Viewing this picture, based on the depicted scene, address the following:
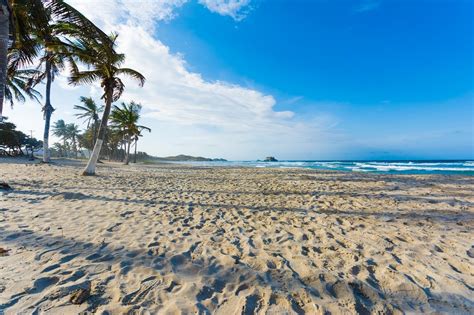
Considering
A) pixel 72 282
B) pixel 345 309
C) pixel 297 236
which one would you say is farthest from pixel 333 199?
pixel 72 282

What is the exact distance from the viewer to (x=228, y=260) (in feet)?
9.33

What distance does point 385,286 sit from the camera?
92.3 inches

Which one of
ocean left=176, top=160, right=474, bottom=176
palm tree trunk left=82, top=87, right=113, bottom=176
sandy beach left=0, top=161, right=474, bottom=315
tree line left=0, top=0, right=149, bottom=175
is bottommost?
sandy beach left=0, top=161, right=474, bottom=315

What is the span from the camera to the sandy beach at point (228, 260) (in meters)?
2.02

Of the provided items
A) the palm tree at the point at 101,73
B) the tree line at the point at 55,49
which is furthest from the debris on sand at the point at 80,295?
the palm tree at the point at 101,73

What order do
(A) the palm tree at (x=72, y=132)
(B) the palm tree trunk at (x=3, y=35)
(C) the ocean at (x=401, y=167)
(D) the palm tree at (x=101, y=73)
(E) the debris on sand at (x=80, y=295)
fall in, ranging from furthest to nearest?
(A) the palm tree at (x=72, y=132) → (C) the ocean at (x=401, y=167) → (D) the palm tree at (x=101, y=73) → (B) the palm tree trunk at (x=3, y=35) → (E) the debris on sand at (x=80, y=295)

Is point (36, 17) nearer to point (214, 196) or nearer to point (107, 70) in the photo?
point (107, 70)

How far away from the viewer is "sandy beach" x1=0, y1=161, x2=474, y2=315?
2.02m

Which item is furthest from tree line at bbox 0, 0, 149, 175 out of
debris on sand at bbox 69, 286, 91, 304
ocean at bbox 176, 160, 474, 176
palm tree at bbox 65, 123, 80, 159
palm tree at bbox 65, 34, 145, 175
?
palm tree at bbox 65, 123, 80, 159

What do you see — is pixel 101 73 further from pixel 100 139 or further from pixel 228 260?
pixel 228 260

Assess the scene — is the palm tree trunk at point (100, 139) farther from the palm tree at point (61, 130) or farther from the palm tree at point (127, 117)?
the palm tree at point (61, 130)

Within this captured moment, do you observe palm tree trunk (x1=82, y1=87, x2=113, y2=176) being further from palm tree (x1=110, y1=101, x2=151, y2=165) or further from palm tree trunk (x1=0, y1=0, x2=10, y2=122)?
palm tree (x1=110, y1=101, x2=151, y2=165)

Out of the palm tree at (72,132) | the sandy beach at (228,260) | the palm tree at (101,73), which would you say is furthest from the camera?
the palm tree at (72,132)

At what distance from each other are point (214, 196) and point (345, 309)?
562 cm
